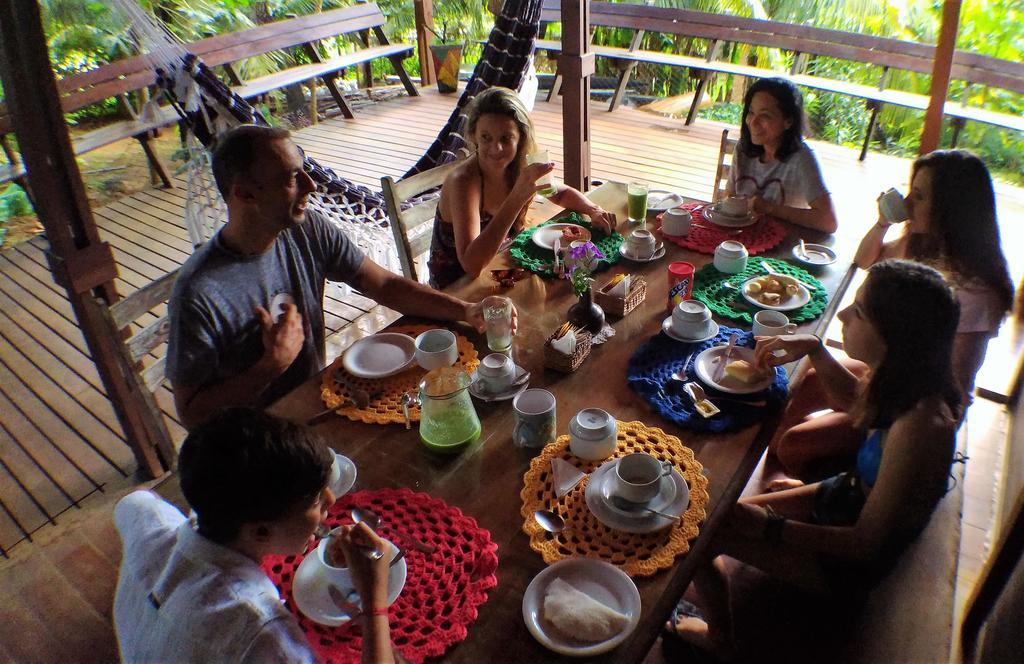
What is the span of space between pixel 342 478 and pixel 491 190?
1.31 metres

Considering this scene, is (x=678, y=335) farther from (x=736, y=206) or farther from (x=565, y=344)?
(x=736, y=206)

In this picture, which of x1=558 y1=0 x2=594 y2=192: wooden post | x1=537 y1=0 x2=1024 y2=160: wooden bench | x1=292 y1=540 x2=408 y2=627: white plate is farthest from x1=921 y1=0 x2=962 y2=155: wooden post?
x1=292 y1=540 x2=408 y2=627: white plate

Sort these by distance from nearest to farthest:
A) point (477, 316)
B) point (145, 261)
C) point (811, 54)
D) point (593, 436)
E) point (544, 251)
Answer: point (593, 436)
point (477, 316)
point (544, 251)
point (145, 261)
point (811, 54)

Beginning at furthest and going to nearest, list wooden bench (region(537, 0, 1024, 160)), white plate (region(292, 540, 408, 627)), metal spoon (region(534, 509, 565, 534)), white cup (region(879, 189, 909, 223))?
wooden bench (region(537, 0, 1024, 160))
white cup (region(879, 189, 909, 223))
metal spoon (region(534, 509, 565, 534))
white plate (region(292, 540, 408, 627))

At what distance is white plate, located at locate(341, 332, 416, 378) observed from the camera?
1506 millimetres

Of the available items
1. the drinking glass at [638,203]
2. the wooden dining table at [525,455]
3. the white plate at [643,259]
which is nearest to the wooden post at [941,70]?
the drinking glass at [638,203]

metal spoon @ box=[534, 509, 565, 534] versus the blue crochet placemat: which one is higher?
metal spoon @ box=[534, 509, 565, 534]

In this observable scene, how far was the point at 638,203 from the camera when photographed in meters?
2.16

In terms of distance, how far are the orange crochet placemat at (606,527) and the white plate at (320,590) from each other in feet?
0.71

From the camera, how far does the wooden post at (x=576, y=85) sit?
307 cm

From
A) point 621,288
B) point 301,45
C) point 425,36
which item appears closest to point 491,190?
point 621,288

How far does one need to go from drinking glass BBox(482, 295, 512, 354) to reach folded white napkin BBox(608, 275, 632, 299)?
0.99 ft

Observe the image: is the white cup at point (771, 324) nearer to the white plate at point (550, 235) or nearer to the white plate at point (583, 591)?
the white plate at point (550, 235)

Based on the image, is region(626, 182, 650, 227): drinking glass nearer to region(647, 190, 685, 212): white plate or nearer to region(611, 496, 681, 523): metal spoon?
region(647, 190, 685, 212): white plate
